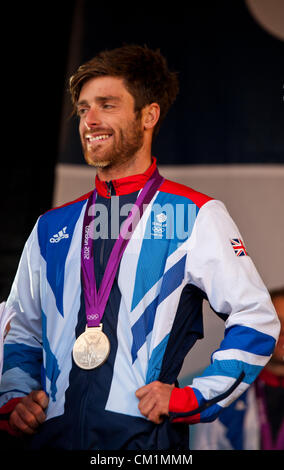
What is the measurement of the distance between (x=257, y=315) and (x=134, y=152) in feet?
2.27

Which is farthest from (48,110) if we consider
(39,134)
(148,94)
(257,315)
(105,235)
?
(257,315)

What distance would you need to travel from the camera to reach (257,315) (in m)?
1.67

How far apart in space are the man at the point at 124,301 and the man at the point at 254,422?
1002 mm

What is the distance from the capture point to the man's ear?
2.09m

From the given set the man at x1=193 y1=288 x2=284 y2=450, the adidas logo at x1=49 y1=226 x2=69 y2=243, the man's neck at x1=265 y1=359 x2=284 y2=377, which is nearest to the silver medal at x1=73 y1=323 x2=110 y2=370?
the adidas logo at x1=49 y1=226 x2=69 y2=243

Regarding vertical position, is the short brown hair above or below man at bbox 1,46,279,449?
above

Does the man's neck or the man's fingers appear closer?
the man's fingers

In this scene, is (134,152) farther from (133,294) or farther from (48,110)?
(48,110)

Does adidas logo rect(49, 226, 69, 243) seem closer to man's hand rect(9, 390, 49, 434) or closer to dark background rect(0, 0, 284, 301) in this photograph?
man's hand rect(9, 390, 49, 434)

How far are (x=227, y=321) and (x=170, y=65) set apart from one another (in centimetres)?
170

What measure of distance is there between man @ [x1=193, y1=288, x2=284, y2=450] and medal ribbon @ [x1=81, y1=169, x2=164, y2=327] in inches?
46.2

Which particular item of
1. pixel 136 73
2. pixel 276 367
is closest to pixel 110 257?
pixel 136 73

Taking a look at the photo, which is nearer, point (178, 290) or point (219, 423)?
point (178, 290)

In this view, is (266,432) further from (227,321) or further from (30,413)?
(30,413)
